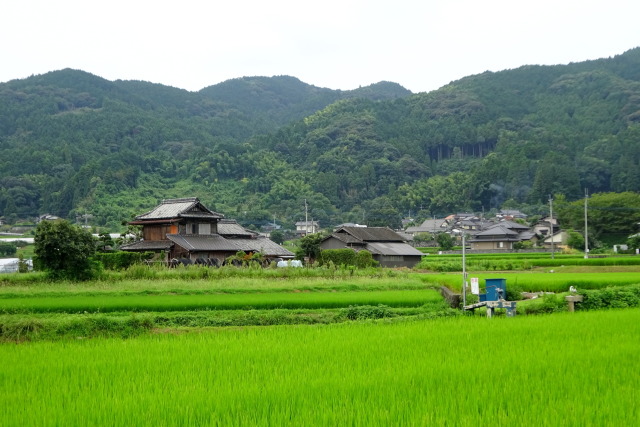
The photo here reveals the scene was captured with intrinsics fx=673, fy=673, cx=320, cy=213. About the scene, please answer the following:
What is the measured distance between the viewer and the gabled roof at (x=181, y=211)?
135 feet

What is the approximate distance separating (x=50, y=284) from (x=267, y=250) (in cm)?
2156

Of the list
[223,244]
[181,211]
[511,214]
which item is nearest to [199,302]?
[181,211]

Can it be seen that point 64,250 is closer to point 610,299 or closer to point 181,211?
point 181,211

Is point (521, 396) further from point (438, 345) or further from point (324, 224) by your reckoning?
point (324, 224)

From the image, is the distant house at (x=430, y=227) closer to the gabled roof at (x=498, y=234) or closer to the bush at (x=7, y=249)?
the gabled roof at (x=498, y=234)

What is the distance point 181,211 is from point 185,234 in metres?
1.48

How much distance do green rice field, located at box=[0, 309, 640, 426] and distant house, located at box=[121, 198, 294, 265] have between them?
91.8ft

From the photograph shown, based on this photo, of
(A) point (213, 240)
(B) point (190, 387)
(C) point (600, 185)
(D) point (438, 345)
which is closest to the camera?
(B) point (190, 387)

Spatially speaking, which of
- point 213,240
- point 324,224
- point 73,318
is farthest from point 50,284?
point 324,224

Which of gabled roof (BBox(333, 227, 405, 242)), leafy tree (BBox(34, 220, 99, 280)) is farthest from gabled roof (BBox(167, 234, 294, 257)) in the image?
leafy tree (BBox(34, 220, 99, 280))

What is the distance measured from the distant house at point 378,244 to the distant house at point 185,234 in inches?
338

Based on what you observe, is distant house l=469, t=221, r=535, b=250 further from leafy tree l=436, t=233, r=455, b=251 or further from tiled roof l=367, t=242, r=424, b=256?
tiled roof l=367, t=242, r=424, b=256

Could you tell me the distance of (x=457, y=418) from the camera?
6406 millimetres

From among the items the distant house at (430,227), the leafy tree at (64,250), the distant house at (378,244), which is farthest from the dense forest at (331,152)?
the leafy tree at (64,250)
